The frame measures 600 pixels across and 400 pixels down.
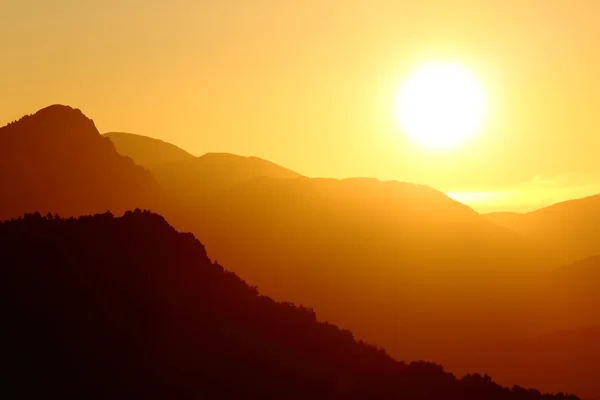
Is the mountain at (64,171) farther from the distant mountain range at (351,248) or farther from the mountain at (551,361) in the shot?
the mountain at (551,361)

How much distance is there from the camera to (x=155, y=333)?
28.6 meters

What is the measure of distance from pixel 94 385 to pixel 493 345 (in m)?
92.8

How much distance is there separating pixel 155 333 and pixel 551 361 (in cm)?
7921

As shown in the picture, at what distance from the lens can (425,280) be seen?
425 ft

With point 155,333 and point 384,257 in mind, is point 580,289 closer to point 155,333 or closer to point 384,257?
point 384,257

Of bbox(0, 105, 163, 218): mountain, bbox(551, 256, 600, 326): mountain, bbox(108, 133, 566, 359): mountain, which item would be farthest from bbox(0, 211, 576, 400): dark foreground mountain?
bbox(551, 256, 600, 326): mountain

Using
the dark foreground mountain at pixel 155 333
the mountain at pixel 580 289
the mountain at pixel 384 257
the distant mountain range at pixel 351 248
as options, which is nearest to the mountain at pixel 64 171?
the distant mountain range at pixel 351 248

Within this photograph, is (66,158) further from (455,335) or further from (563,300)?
(563,300)

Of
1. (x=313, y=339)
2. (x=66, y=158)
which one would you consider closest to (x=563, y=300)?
(x=66, y=158)

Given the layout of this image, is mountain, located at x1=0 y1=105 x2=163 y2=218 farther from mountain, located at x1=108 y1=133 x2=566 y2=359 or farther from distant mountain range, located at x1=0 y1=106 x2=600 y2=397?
mountain, located at x1=108 y1=133 x2=566 y2=359

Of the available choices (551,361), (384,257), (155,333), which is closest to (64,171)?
(384,257)

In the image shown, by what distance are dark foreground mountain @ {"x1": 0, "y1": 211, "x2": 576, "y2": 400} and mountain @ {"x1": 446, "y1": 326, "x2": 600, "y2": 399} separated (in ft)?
204

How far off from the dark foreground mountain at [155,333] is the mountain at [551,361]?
62.2 meters

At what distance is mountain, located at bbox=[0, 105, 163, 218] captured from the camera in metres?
119
